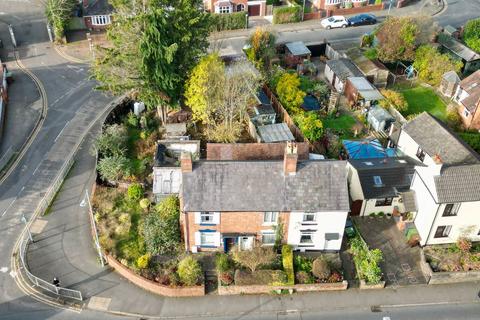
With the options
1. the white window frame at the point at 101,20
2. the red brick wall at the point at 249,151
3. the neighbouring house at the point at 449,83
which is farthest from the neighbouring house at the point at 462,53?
the white window frame at the point at 101,20

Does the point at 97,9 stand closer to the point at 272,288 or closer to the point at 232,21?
the point at 232,21

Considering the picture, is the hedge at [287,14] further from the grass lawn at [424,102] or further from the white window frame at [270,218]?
the white window frame at [270,218]

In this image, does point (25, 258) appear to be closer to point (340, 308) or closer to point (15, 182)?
point (15, 182)

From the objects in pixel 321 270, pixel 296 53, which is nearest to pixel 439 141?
pixel 321 270

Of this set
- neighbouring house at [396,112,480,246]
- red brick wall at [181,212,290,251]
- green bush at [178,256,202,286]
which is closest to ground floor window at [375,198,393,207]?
neighbouring house at [396,112,480,246]

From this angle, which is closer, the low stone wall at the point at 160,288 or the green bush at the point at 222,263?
the low stone wall at the point at 160,288

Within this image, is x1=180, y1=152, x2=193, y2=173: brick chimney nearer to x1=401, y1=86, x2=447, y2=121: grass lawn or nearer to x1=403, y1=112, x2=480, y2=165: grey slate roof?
x1=403, y1=112, x2=480, y2=165: grey slate roof
